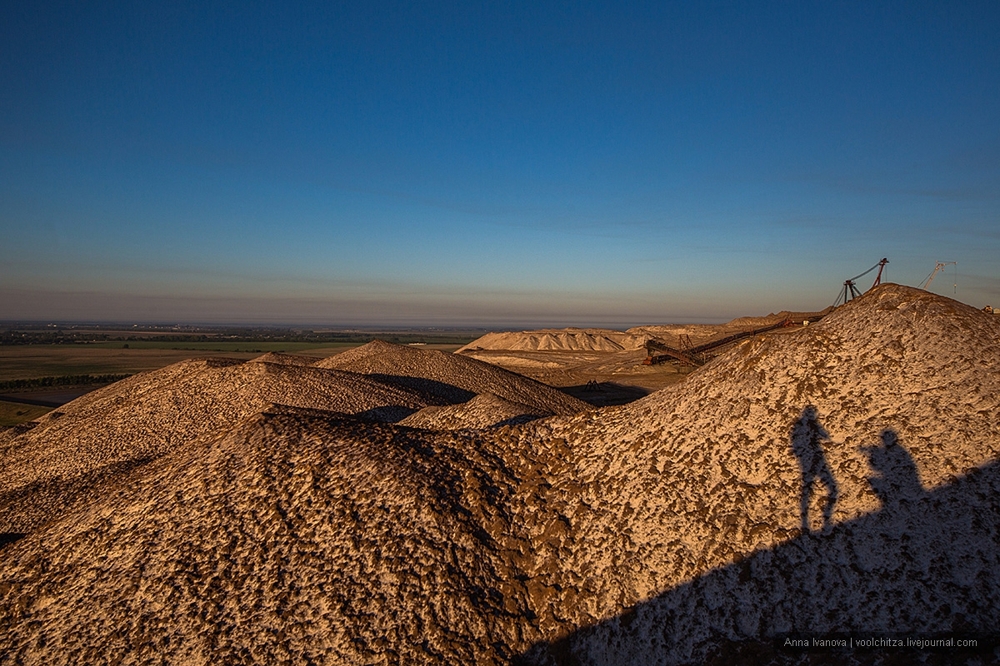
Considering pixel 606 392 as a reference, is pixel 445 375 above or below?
above

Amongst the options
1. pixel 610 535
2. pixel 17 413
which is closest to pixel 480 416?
pixel 610 535

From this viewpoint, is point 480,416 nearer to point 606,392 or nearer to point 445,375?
point 445,375

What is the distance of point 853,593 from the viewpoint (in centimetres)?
460

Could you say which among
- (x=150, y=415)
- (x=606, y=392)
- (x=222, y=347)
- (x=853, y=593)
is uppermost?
(x=853, y=593)

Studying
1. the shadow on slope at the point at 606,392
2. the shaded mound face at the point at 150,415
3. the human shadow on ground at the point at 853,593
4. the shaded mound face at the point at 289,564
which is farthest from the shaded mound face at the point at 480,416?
the shadow on slope at the point at 606,392

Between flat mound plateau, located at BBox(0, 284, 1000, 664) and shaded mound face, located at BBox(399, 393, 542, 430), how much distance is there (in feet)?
9.33

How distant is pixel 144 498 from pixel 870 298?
875cm

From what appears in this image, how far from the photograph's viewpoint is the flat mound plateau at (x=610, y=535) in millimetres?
4750

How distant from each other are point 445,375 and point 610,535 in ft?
62.5

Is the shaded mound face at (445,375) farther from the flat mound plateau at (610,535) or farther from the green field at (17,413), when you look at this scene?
the green field at (17,413)

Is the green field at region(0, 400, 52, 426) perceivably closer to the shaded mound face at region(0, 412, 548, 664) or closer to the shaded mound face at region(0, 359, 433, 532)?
the shaded mound face at region(0, 359, 433, 532)

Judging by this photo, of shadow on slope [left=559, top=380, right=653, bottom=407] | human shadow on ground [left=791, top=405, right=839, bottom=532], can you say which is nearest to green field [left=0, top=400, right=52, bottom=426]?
shadow on slope [left=559, top=380, right=653, bottom=407]

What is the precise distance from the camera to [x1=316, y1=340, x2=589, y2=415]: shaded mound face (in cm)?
2169

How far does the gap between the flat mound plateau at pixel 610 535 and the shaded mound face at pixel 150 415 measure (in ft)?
17.5
